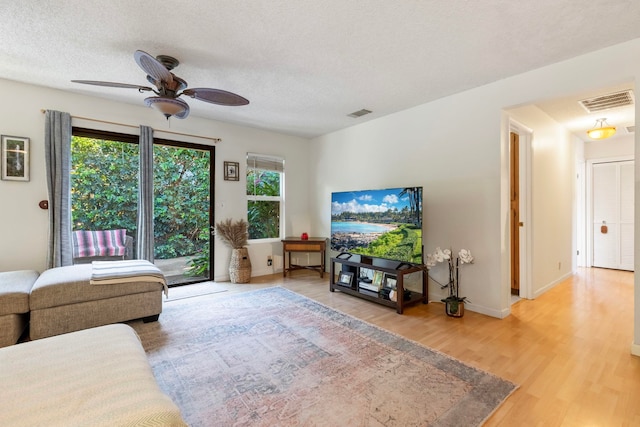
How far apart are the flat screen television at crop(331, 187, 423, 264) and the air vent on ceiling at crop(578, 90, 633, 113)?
237cm

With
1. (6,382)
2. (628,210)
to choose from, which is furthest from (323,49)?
(628,210)

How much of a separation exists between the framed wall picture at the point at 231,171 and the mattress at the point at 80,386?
11.3 ft

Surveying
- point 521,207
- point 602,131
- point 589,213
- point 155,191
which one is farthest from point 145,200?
point 589,213

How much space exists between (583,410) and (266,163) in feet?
15.6

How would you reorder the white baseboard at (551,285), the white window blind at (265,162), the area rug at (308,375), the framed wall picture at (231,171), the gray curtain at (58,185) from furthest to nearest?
the white window blind at (265,162)
the framed wall picture at (231,171)
the white baseboard at (551,285)
the gray curtain at (58,185)
the area rug at (308,375)

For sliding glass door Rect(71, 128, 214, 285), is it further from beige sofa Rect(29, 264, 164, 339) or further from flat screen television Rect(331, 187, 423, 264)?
flat screen television Rect(331, 187, 423, 264)

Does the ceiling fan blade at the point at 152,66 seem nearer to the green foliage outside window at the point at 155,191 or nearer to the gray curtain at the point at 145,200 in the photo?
the gray curtain at the point at 145,200

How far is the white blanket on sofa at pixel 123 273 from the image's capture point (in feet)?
8.62

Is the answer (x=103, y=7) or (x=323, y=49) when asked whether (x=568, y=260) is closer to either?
(x=323, y=49)

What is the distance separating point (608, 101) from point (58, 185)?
6.52 metres

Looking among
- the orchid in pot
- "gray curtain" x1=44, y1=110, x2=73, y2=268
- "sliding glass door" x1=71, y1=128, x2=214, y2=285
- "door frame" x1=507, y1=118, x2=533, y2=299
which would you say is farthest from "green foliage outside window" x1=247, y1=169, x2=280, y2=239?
"door frame" x1=507, y1=118, x2=533, y2=299

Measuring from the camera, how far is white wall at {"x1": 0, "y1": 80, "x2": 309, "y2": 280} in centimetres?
314

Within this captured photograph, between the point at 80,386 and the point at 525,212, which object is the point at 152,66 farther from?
the point at 525,212

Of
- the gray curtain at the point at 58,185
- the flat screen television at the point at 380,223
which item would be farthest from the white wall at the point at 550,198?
the gray curtain at the point at 58,185
